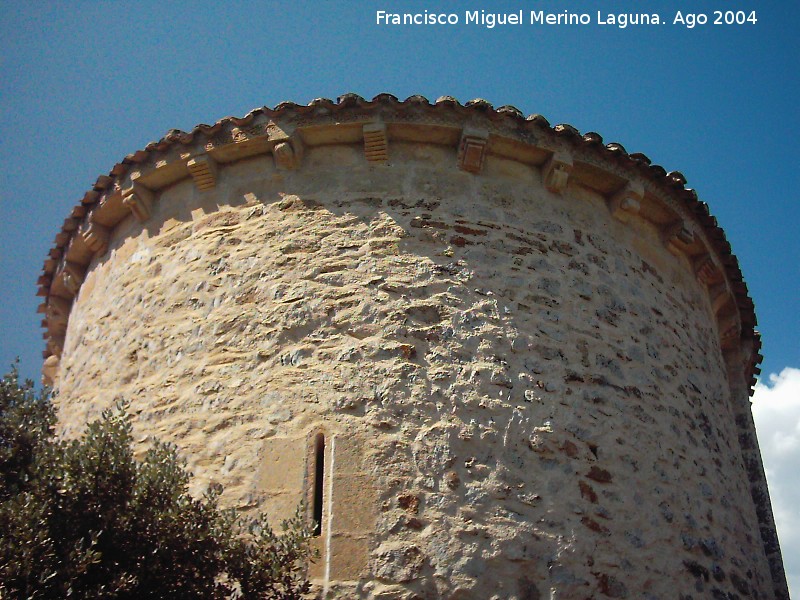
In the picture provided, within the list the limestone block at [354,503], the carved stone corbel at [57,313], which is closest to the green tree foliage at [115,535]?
the limestone block at [354,503]

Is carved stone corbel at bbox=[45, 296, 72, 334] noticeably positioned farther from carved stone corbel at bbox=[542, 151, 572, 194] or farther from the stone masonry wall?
carved stone corbel at bbox=[542, 151, 572, 194]

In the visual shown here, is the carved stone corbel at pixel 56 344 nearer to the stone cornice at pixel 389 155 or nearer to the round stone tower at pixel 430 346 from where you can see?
the stone cornice at pixel 389 155

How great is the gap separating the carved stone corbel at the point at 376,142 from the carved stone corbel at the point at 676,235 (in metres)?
2.81

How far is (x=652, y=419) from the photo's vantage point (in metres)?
6.63

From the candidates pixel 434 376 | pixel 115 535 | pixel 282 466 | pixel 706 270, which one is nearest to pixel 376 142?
pixel 434 376

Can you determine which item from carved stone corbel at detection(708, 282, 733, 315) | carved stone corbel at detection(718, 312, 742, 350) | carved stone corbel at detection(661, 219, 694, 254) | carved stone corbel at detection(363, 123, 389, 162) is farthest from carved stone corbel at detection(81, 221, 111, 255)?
carved stone corbel at detection(718, 312, 742, 350)

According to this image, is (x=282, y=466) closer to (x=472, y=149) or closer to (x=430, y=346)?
(x=430, y=346)

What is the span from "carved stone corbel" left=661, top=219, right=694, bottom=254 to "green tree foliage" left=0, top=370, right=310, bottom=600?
4672 mm

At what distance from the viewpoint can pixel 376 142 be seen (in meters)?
7.12

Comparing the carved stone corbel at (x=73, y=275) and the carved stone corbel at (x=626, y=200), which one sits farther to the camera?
the carved stone corbel at (x=73, y=275)

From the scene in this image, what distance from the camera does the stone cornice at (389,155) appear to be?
7137 mm

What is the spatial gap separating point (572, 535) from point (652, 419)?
4.61 feet

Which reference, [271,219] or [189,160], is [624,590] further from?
[189,160]

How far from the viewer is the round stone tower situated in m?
5.59
